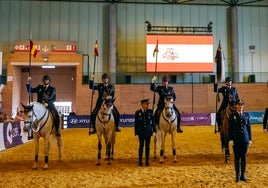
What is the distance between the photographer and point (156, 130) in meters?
10.1

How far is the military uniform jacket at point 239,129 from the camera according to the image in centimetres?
709

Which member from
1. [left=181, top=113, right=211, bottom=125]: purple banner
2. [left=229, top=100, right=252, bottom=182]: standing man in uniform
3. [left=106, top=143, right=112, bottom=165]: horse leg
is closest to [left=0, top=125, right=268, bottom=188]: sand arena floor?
[left=106, top=143, right=112, bottom=165]: horse leg

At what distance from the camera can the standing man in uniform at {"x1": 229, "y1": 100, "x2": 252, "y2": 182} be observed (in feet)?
23.3

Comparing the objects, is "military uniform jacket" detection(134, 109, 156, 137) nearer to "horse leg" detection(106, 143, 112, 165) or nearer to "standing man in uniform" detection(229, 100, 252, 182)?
"horse leg" detection(106, 143, 112, 165)

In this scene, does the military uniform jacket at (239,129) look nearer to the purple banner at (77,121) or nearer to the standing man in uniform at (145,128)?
the standing man in uniform at (145,128)

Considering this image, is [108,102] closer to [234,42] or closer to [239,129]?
[239,129]

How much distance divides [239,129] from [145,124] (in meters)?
3.02

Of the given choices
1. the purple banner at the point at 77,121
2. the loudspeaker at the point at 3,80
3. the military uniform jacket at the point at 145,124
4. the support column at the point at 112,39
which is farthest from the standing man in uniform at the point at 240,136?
the loudspeaker at the point at 3,80

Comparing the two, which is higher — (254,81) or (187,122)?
(254,81)

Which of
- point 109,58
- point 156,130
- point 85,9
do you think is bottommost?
point 156,130

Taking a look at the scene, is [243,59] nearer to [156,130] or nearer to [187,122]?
[187,122]

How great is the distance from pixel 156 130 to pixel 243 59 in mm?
22579

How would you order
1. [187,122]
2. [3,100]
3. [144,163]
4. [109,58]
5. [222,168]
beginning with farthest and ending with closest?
[109,58] < [3,100] < [187,122] < [144,163] < [222,168]

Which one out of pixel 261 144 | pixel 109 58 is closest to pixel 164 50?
pixel 109 58
